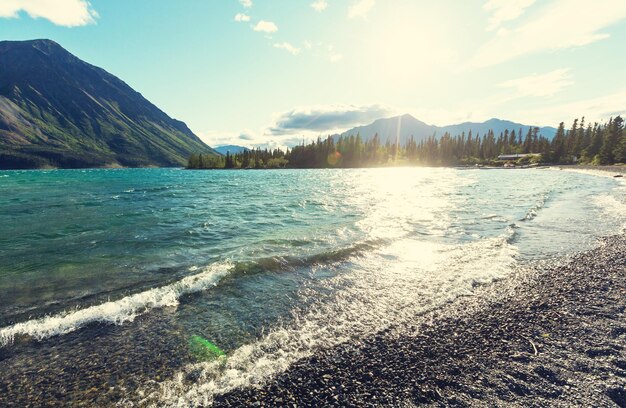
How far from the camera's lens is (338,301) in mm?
12336

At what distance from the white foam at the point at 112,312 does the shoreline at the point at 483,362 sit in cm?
674

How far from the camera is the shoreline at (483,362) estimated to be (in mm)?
Result: 6836

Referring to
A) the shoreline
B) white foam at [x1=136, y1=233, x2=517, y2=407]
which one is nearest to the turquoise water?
white foam at [x1=136, y1=233, x2=517, y2=407]

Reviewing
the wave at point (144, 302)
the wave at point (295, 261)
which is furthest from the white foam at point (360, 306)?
the wave at point (144, 302)

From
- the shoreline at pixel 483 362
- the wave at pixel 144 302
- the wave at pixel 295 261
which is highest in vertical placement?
the shoreline at pixel 483 362

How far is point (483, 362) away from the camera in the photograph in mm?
8023

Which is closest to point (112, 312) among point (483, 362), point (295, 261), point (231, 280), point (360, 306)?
point (231, 280)

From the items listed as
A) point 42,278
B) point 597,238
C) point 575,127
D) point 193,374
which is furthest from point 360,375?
point 575,127

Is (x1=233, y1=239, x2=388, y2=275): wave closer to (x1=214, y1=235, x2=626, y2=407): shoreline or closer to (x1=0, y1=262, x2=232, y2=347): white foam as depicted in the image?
(x1=0, y1=262, x2=232, y2=347): white foam

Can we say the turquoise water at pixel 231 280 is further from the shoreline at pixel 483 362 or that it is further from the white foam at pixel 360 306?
the shoreline at pixel 483 362

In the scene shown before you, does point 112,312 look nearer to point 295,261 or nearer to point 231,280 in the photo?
point 231,280

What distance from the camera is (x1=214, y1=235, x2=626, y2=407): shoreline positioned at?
6.84 meters

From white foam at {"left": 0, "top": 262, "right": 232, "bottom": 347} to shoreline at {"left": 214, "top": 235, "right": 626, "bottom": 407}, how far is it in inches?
265

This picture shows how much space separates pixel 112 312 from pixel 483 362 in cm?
1291
